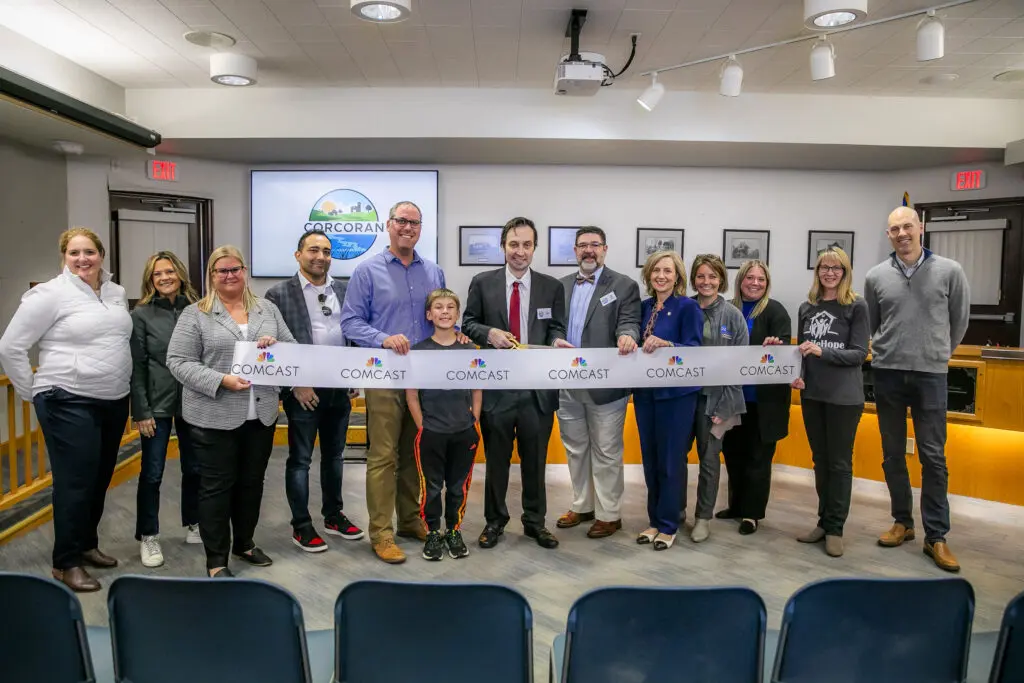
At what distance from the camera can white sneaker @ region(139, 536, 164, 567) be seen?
3.31 m

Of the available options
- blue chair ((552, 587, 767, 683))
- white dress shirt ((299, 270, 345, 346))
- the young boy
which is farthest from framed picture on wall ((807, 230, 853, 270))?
blue chair ((552, 587, 767, 683))

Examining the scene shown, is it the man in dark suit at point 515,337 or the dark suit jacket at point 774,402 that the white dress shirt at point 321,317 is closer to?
the man in dark suit at point 515,337

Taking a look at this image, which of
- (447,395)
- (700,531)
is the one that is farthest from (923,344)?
(447,395)

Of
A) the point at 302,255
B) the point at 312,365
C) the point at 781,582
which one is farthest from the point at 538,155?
the point at 781,582

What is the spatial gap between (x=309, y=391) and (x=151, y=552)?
1.15 m

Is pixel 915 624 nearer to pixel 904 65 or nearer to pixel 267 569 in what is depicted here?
pixel 267 569

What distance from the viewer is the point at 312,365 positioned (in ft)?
10.2

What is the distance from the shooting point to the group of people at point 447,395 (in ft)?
9.60

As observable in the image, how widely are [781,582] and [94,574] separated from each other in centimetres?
329

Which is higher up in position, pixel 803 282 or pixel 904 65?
pixel 904 65

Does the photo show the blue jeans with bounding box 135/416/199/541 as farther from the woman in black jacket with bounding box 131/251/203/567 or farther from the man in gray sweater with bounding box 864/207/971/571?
the man in gray sweater with bounding box 864/207/971/571

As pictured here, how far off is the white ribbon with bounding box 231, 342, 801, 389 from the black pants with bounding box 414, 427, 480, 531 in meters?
0.28

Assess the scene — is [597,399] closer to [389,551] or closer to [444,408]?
[444,408]

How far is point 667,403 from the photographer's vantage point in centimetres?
343
